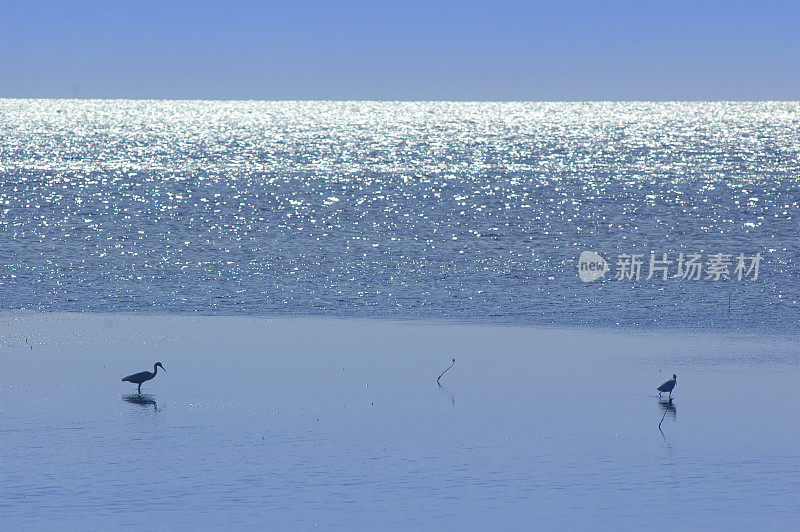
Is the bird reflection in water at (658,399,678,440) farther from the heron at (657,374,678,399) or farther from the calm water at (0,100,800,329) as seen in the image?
the calm water at (0,100,800,329)

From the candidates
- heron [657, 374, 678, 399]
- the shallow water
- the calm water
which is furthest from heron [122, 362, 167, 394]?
the calm water

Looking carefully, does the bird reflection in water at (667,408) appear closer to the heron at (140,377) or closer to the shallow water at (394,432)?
the shallow water at (394,432)

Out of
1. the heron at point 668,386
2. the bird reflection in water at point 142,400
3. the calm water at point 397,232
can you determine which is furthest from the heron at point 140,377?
the calm water at point 397,232

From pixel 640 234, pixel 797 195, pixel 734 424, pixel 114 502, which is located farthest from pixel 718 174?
pixel 114 502

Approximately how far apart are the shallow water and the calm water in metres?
6.31

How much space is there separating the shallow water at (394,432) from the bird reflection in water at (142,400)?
0.16 m

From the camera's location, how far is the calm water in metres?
31.1

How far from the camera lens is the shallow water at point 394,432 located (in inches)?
488

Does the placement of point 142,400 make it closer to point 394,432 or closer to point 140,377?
point 140,377

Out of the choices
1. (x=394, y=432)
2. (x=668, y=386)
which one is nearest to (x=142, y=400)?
(x=394, y=432)

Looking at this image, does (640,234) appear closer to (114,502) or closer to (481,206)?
(481,206)

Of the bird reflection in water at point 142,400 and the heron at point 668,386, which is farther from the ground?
the heron at point 668,386

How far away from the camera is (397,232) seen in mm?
52844

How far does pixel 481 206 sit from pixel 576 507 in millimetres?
56623
